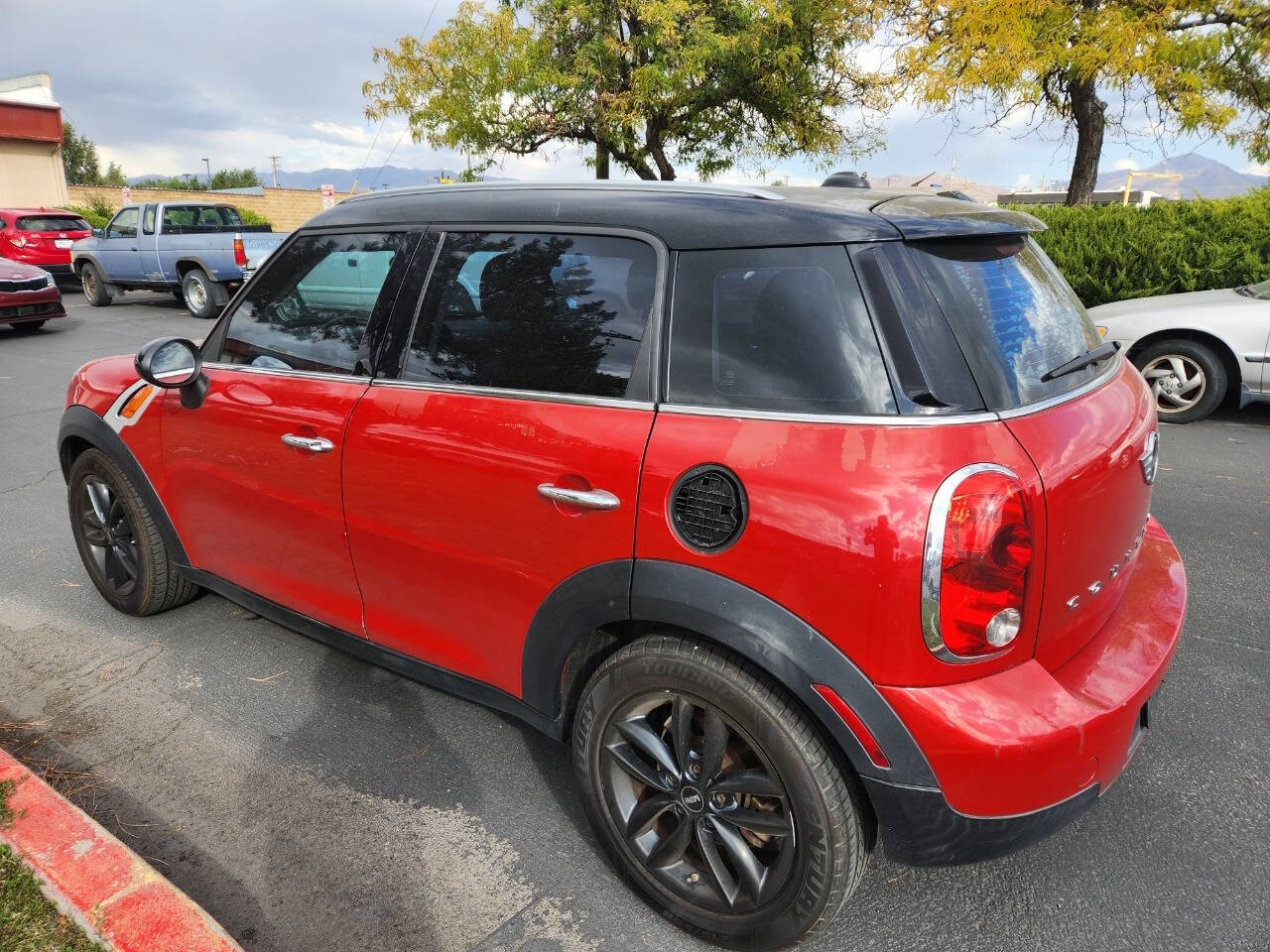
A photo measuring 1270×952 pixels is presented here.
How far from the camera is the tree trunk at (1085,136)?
12.2 m

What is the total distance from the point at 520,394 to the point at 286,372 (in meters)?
1.01

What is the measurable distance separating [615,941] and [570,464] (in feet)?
3.78

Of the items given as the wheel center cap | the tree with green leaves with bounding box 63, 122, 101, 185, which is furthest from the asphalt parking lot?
the tree with green leaves with bounding box 63, 122, 101, 185

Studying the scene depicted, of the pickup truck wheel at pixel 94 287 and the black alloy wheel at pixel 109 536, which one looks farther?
the pickup truck wheel at pixel 94 287

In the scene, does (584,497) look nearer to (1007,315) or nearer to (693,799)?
(693,799)

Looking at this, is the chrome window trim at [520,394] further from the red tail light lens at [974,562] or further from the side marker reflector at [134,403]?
the side marker reflector at [134,403]

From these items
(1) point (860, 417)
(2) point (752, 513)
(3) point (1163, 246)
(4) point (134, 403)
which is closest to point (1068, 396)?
(1) point (860, 417)

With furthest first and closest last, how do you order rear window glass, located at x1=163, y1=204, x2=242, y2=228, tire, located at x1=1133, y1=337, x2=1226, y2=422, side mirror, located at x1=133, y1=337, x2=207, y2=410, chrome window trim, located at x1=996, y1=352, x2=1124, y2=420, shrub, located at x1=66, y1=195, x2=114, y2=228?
shrub, located at x1=66, y1=195, x2=114, y2=228 < rear window glass, located at x1=163, y1=204, x2=242, y2=228 < tire, located at x1=1133, y1=337, x2=1226, y2=422 < side mirror, located at x1=133, y1=337, x2=207, y2=410 < chrome window trim, located at x1=996, y1=352, x2=1124, y2=420

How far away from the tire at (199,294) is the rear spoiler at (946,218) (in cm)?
1453

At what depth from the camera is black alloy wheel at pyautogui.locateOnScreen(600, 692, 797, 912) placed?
1.98 m

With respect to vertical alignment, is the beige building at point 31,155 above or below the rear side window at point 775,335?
above

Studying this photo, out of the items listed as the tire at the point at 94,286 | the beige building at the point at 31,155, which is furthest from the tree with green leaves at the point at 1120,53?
the beige building at the point at 31,155

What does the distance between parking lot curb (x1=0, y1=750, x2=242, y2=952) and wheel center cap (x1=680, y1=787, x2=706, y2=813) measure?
1063 mm

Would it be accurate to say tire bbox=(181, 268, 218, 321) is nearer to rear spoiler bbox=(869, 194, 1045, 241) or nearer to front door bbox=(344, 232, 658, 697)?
front door bbox=(344, 232, 658, 697)
